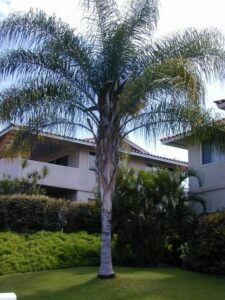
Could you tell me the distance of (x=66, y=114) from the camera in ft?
46.6

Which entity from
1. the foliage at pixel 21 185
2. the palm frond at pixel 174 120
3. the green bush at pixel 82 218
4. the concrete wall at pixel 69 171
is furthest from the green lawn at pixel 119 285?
the concrete wall at pixel 69 171

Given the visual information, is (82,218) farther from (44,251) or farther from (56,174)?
(56,174)

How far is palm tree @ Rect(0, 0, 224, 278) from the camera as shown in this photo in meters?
13.5

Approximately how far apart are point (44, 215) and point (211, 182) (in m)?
6.50

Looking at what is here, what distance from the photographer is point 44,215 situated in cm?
2114

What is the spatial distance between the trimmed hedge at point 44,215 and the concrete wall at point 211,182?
422 cm

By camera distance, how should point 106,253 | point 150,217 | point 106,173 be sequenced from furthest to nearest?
point 150,217 → point 106,173 → point 106,253

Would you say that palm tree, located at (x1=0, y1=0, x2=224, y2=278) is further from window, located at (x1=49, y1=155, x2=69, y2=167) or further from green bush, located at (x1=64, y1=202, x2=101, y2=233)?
window, located at (x1=49, y1=155, x2=69, y2=167)

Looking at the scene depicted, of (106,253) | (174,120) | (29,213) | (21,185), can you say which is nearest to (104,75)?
(174,120)

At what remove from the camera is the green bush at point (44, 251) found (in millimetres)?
16047

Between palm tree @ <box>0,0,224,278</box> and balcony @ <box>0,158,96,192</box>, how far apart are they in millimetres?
12989

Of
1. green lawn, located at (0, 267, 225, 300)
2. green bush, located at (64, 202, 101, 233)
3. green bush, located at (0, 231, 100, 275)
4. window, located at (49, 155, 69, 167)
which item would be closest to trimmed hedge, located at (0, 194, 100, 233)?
green bush, located at (64, 202, 101, 233)

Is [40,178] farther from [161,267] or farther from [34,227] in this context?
[161,267]

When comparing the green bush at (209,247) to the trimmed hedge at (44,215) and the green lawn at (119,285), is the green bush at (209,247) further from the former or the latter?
the trimmed hedge at (44,215)
